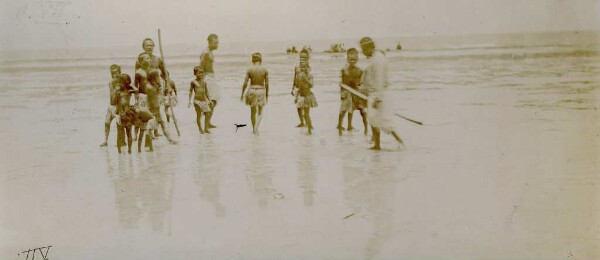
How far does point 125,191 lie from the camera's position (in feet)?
18.6

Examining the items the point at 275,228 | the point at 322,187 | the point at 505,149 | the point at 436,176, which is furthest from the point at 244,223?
the point at 505,149

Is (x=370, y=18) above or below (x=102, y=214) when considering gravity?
above

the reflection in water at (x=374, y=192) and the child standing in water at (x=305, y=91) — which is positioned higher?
the child standing in water at (x=305, y=91)

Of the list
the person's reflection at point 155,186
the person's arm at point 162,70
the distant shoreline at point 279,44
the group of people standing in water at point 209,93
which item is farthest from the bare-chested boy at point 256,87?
the person's reflection at point 155,186

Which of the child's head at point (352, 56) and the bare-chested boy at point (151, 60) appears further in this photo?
the child's head at point (352, 56)

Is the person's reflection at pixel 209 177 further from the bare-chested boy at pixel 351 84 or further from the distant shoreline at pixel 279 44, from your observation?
the bare-chested boy at pixel 351 84

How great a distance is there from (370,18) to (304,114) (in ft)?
6.97

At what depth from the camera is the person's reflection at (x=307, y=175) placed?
17.7ft

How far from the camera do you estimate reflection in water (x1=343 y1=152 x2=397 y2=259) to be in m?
4.65

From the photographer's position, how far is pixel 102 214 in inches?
202

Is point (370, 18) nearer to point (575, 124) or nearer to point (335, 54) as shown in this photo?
point (575, 124)

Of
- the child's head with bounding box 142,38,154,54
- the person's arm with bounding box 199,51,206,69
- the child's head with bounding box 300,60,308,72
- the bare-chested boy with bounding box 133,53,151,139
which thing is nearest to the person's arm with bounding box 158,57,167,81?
the bare-chested boy with bounding box 133,53,151,139

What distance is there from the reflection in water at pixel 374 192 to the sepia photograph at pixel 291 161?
0.06 feet

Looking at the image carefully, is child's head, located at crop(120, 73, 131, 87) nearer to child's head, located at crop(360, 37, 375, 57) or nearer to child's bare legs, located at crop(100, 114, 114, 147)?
child's bare legs, located at crop(100, 114, 114, 147)
